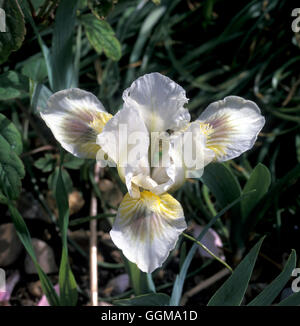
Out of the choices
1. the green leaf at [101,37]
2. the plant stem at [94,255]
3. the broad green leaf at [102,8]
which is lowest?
the plant stem at [94,255]

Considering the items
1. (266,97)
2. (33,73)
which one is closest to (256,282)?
(266,97)

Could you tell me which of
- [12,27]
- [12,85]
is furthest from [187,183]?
[12,27]

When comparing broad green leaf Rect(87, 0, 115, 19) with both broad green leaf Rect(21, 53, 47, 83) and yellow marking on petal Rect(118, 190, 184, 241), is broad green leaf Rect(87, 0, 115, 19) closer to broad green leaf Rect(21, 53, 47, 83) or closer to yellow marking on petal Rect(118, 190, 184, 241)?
broad green leaf Rect(21, 53, 47, 83)

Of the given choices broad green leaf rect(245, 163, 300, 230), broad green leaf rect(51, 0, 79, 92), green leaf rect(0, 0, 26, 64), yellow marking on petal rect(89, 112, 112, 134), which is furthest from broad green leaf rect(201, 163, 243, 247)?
green leaf rect(0, 0, 26, 64)

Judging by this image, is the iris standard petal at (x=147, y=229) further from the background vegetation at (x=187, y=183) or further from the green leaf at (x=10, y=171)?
the green leaf at (x=10, y=171)

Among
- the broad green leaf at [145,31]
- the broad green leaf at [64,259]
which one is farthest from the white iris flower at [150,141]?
the broad green leaf at [145,31]

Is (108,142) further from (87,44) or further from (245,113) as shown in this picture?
(87,44)
